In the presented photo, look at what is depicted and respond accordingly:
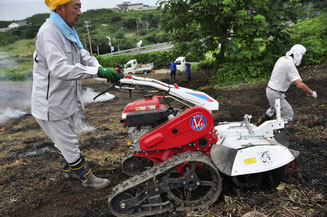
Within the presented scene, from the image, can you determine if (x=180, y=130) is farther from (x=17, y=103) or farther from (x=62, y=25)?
(x=17, y=103)

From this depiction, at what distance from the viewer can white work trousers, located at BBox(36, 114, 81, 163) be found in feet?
11.1

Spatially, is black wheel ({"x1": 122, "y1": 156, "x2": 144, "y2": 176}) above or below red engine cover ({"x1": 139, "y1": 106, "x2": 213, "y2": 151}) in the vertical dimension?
below

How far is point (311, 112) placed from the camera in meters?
6.36

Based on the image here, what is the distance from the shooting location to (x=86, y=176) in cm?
379

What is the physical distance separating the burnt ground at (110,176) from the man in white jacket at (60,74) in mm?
710

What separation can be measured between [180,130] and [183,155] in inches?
13.2

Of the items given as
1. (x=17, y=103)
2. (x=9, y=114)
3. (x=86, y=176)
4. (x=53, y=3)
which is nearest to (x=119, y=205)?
(x=86, y=176)

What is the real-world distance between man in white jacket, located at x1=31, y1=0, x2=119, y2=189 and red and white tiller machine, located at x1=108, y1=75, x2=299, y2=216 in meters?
0.69

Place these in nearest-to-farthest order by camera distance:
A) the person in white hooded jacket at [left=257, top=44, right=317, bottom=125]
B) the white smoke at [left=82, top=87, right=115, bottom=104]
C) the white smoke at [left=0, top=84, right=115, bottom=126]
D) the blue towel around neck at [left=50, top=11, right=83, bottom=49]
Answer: the blue towel around neck at [left=50, top=11, right=83, bottom=49], the person in white hooded jacket at [left=257, top=44, right=317, bottom=125], the white smoke at [left=0, top=84, right=115, bottom=126], the white smoke at [left=82, top=87, right=115, bottom=104]

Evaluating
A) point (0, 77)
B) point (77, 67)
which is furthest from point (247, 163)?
point (0, 77)

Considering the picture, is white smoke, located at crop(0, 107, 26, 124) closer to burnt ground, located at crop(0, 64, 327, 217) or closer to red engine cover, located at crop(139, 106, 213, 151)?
burnt ground, located at crop(0, 64, 327, 217)

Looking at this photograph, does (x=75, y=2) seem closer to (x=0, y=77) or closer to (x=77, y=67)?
(x=77, y=67)

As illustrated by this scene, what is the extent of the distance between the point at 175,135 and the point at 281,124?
1655 mm

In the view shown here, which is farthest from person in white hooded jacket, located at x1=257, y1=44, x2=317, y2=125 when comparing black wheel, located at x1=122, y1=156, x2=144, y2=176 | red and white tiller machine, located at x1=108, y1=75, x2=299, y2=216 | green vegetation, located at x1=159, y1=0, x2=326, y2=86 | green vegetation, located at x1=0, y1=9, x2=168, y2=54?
green vegetation, located at x1=0, y1=9, x2=168, y2=54
